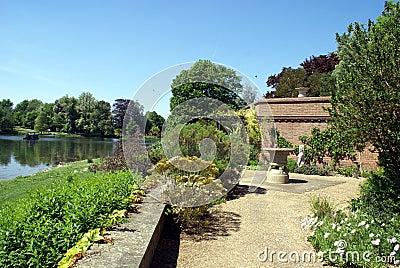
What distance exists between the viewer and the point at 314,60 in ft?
87.6

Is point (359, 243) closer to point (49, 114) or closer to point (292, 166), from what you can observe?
point (292, 166)

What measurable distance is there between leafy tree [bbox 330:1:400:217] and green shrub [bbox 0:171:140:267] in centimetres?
336

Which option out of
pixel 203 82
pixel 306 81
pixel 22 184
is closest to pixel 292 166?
pixel 203 82

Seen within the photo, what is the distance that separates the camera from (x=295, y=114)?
12719 mm

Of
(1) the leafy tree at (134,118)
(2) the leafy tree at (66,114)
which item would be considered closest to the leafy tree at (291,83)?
(1) the leafy tree at (134,118)

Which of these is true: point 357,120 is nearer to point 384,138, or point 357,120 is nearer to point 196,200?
point 384,138

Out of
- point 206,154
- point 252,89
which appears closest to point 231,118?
point 252,89

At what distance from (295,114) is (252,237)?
9.23m

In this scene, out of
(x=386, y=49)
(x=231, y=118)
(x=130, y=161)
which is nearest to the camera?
(x=386, y=49)

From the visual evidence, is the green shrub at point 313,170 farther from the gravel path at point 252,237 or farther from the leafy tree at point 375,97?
the leafy tree at point 375,97

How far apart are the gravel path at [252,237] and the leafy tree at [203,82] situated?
2.55 metres

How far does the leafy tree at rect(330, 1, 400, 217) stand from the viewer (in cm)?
402

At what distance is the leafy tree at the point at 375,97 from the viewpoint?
402 cm

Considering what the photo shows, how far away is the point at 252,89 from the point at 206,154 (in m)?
2.38
